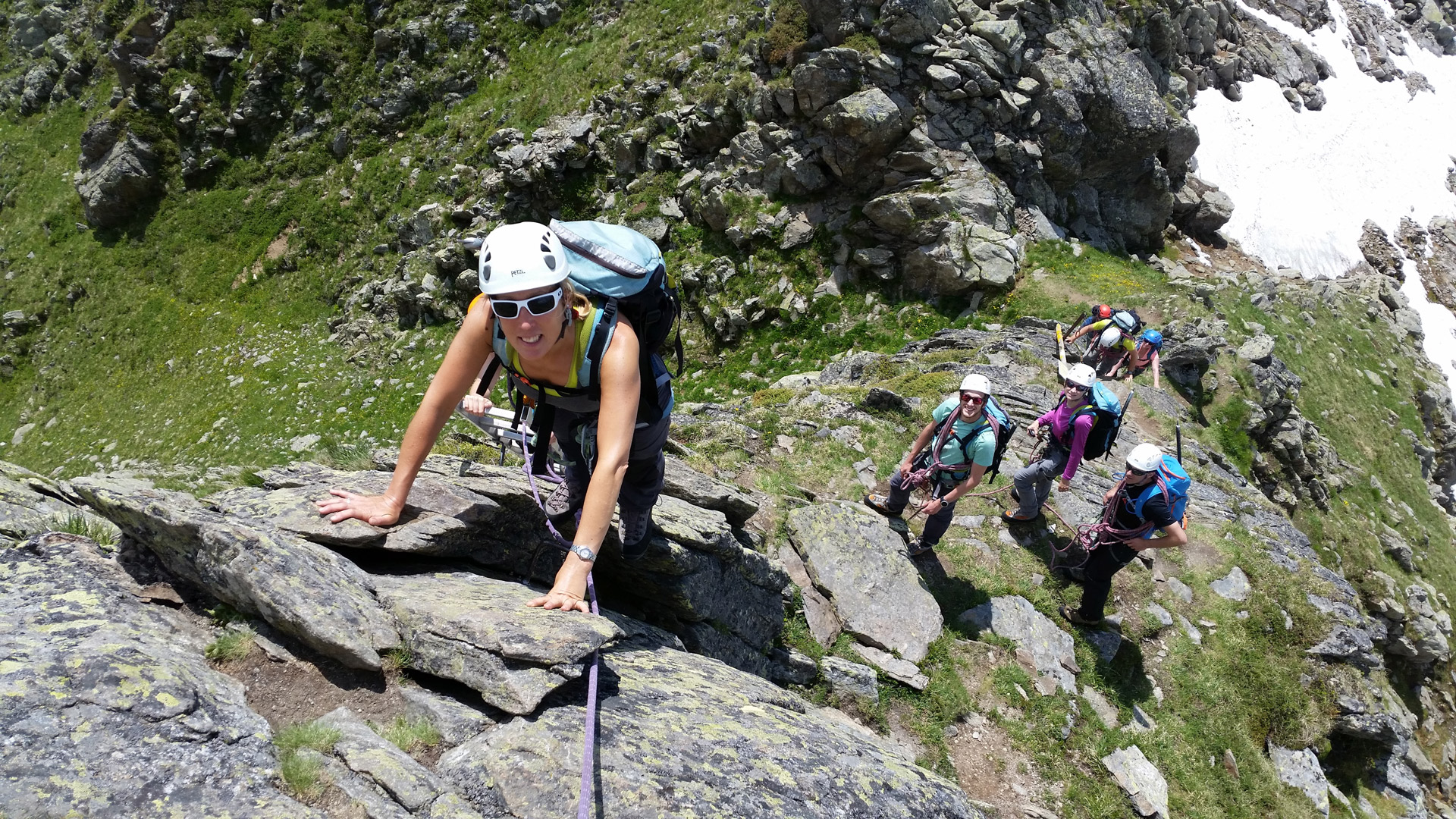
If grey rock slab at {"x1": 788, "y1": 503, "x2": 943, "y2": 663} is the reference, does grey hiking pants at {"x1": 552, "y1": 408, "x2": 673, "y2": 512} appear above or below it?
above

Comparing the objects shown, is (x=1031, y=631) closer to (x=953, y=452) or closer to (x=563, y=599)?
(x=953, y=452)

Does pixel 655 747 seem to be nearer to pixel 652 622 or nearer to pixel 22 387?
pixel 652 622

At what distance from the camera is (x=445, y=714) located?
13.1 feet

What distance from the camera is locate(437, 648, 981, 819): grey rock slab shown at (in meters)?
3.67

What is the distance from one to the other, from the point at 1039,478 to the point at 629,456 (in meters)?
8.51

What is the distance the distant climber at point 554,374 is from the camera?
4004 millimetres

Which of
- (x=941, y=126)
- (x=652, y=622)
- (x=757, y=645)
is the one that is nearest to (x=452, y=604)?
(x=652, y=622)

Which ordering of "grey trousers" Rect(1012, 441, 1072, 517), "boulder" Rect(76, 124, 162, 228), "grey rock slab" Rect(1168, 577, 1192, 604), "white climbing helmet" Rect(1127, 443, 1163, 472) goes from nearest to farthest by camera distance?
1. "white climbing helmet" Rect(1127, 443, 1163, 472)
2. "grey trousers" Rect(1012, 441, 1072, 517)
3. "grey rock slab" Rect(1168, 577, 1192, 604)
4. "boulder" Rect(76, 124, 162, 228)

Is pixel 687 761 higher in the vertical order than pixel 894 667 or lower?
higher

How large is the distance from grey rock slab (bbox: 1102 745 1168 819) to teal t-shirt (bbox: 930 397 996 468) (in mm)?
4055

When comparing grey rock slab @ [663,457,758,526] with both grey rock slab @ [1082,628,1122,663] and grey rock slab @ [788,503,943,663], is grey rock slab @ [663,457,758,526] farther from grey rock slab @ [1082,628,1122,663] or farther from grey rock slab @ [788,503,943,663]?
grey rock slab @ [1082,628,1122,663]

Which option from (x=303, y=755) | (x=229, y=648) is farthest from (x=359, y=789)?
(x=229, y=648)

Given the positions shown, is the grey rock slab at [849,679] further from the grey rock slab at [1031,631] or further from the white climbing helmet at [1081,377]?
the white climbing helmet at [1081,377]

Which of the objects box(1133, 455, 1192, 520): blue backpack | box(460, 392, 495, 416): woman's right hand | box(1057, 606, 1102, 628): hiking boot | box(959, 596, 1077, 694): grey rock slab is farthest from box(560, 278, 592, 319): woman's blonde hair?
box(1057, 606, 1102, 628): hiking boot
